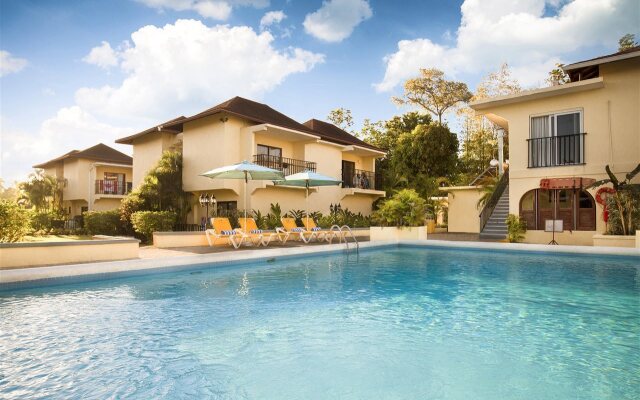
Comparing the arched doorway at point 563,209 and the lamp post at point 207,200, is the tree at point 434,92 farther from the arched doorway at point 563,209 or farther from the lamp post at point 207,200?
the lamp post at point 207,200

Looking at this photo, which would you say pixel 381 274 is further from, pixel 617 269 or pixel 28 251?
pixel 28 251

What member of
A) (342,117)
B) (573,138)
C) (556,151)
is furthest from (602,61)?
(342,117)

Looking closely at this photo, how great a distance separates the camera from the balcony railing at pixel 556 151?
52.5ft

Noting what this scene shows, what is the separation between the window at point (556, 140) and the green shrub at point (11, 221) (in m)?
18.7

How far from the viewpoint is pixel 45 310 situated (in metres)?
6.52

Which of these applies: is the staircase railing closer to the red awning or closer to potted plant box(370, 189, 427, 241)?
the red awning

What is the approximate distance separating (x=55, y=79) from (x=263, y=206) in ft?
34.5

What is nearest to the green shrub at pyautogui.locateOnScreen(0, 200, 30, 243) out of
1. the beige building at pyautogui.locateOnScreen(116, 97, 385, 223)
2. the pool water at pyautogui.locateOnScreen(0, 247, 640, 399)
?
the pool water at pyautogui.locateOnScreen(0, 247, 640, 399)

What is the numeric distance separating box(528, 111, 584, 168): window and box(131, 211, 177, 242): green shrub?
16208 millimetres

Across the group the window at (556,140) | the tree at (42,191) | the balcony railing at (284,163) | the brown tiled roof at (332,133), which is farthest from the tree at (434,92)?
the tree at (42,191)

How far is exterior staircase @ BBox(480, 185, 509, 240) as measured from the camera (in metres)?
18.4

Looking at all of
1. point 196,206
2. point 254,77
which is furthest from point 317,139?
point 196,206

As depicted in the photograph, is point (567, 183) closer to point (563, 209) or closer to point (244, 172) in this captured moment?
point (563, 209)

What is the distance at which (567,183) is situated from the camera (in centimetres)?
1566
